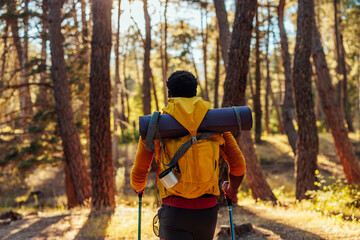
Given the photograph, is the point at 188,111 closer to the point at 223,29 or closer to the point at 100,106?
the point at 100,106

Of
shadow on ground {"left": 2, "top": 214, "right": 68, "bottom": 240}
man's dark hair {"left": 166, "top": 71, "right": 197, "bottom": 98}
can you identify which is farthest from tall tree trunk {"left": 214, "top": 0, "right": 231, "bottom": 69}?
man's dark hair {"left": 166, "top": 71, "right": 197, "bottom": 98}

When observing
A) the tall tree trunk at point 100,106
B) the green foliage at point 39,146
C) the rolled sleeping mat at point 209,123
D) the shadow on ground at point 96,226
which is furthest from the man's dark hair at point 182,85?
the green foliage at point 39,146

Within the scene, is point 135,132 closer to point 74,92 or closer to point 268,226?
point 74,92

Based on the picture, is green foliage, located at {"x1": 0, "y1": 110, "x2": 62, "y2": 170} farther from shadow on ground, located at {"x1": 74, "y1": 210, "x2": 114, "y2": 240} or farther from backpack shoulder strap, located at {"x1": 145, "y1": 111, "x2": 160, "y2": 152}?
backpack shoulder strap, located at {"x1": 145, "y1": 111, "x2": 160, "y2": 152}

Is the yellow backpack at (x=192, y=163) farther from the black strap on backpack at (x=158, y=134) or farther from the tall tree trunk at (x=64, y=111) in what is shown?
the tall tree trunk at (x=64, y=111)

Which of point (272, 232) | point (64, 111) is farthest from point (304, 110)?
point (64, 111)

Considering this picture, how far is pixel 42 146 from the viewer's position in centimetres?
1433

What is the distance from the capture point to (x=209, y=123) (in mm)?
2691

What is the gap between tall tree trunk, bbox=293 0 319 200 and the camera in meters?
10.7

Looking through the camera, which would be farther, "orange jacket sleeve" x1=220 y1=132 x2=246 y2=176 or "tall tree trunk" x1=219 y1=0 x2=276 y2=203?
"tall tree trunk" x1=219 y1=0 x2=276 y2=203

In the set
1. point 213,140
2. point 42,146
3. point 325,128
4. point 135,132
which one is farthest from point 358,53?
point 213,140

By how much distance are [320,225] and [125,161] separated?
2042 centimetres

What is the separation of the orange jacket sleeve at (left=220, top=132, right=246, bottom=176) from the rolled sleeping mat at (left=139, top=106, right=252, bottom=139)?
0.18 m

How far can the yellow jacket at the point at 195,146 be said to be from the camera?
104 inches
